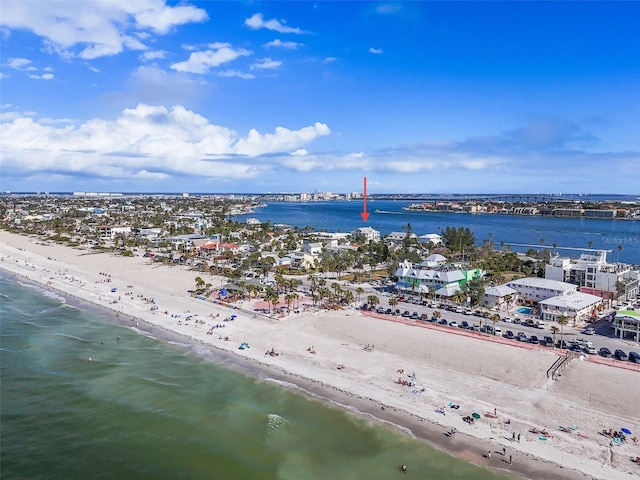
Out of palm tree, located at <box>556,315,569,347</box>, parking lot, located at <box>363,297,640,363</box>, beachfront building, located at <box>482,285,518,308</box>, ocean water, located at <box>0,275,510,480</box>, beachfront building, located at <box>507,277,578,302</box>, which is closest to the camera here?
ocean water, located at <box>0,275,510,480</box>

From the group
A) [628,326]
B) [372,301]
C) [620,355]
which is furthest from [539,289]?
[372,301]

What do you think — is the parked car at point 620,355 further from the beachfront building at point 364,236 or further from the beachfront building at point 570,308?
the beachfront building at point 364,236

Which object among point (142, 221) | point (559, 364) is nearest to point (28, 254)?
point (142, 221)

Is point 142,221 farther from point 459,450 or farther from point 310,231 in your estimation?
point 459,450

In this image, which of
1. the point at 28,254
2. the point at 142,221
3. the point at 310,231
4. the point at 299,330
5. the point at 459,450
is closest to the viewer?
the point at 459,450

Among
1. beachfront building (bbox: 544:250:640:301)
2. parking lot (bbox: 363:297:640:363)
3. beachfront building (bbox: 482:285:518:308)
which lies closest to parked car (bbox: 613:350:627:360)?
parking lot (bbox: 363:297:640:363)

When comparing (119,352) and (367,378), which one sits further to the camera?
(119,352)

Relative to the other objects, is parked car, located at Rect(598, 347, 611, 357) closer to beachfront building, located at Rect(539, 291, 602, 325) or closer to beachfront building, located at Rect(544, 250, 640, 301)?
beachfront building, located at Rect(539, 291, 602, 325)
